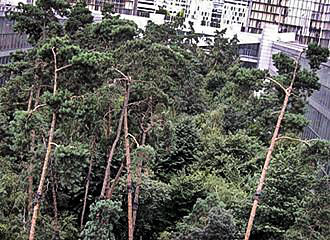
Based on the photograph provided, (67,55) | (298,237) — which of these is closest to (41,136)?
(67,55)

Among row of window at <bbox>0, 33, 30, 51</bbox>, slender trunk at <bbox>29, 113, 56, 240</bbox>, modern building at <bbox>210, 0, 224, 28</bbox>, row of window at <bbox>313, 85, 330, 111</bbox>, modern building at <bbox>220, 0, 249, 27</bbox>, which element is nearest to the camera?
slender trunk at <bbox>29, 113, 56, 240</bbox>

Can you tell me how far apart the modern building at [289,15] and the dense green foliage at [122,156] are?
5322cm

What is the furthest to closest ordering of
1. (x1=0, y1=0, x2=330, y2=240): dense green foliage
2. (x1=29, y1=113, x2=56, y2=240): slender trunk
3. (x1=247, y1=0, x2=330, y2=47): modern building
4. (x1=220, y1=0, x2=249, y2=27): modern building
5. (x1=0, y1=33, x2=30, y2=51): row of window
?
(x1=220, y1=0, x2=249, y2=27): modern building
(x1=247, y1=0, x2=330, y2=47): modern building
(x1=0, y1=33, x2=30, y2=51): row of window
(x1=0, y1=0, x2=330, y2=240): dense green foliage
(x1=29, y1=113, x2=56, y2=240): slender trunk

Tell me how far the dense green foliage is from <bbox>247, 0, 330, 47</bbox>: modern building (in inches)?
2095

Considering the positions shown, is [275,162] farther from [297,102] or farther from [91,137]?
[91,137]

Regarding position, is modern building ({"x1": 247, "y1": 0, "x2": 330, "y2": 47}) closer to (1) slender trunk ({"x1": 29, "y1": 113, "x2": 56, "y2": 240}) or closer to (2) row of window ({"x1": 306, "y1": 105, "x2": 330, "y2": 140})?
(2) row of window ({"x1": 306, "y1": 105, "x2": 330, "y2": 140})

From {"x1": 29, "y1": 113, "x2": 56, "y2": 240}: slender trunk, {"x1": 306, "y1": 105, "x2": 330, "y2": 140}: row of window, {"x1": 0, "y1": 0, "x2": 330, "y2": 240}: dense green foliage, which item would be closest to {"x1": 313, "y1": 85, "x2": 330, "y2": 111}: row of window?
{"x1": 306, "y1": 105, "x2": 330, "y2": 140}: row of window

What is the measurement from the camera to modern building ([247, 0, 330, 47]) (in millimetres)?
73688

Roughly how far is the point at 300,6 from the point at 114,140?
64193 mm

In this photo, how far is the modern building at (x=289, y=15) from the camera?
242 ft

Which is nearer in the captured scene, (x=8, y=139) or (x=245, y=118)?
(x=8, y=139)

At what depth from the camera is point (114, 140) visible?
53.4 ft

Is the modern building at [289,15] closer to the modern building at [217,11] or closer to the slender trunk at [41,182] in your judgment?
the modern building at [217,11]

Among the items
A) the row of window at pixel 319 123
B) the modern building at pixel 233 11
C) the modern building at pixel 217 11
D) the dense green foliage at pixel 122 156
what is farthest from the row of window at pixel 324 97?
the modern building at pixel 217 11
